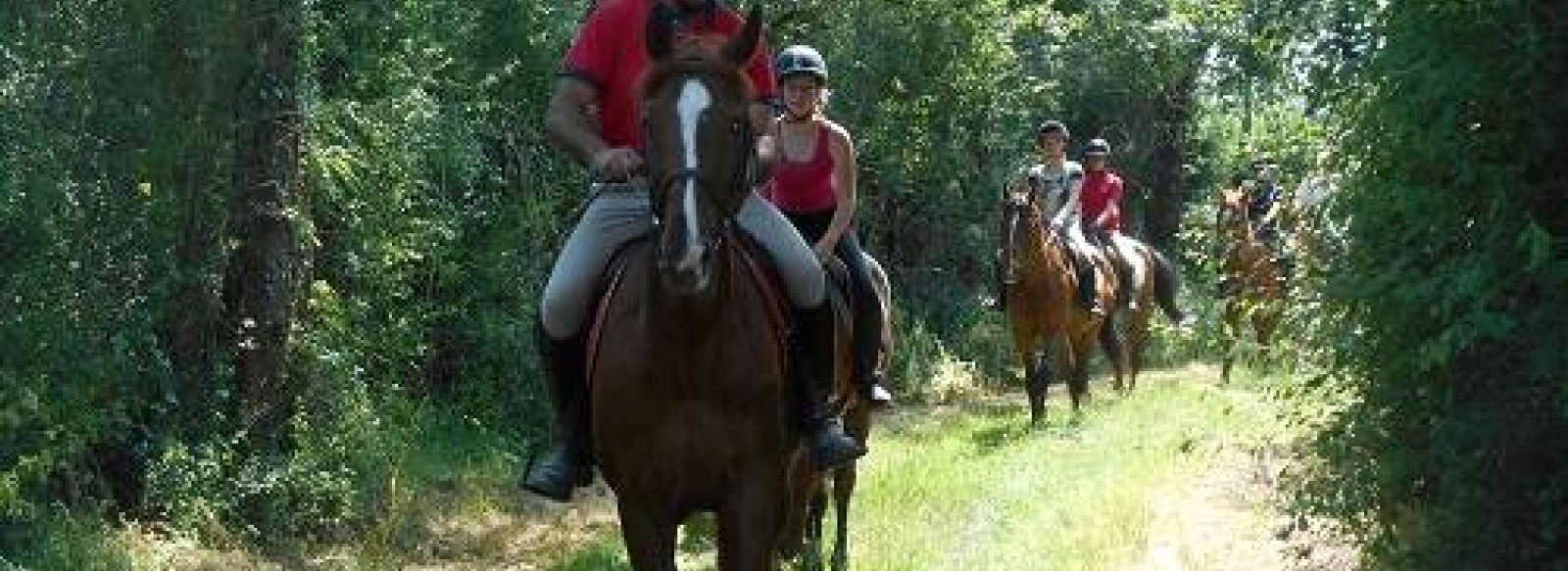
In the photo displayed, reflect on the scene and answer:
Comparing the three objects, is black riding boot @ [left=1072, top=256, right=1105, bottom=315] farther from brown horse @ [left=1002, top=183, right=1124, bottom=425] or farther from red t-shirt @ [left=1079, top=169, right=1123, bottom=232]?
red t-shirt @ [left=1079, top=169, right=1123, bottom=232]

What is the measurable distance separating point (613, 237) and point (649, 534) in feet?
3.39

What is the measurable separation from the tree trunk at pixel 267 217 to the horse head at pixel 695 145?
4.46 m

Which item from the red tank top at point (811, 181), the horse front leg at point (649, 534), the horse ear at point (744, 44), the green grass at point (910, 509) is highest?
the horse ear at point (744, 44)

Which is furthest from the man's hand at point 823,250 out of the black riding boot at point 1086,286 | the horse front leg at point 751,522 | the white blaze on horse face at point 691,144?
the black riding boot at point 1086,286

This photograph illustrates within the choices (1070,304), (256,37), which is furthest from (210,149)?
(1070,304)

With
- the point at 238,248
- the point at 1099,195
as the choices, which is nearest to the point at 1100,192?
the point at 1099,195

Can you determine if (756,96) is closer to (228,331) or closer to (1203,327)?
(228,331)

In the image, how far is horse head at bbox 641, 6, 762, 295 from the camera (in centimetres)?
525

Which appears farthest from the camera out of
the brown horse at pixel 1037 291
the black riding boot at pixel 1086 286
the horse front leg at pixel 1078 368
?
the black riding boot at pixel 1086 286

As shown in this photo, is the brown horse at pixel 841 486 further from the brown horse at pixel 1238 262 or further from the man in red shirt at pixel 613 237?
the brown horse at pixel 1238 262

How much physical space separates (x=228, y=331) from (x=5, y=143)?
244 cm

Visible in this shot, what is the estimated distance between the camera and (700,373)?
5.92 m

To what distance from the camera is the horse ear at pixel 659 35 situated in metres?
5.66

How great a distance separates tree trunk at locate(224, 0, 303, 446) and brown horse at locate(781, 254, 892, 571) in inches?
123
